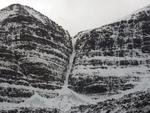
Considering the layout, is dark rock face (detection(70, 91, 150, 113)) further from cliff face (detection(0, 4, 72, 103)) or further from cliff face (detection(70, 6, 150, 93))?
cliff face (detection(0, 4, 72, 103))

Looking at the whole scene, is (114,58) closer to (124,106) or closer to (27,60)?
(27,60)

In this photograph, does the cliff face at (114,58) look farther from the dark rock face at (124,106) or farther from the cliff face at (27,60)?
the dark rock face at (124,106)

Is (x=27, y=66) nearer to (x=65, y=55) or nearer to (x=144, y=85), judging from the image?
(x=65, y=55)

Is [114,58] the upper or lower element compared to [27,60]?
upper

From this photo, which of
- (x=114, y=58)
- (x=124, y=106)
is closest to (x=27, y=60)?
(x=114, y=58)

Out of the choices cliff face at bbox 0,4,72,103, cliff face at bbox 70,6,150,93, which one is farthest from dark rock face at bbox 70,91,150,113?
cliff face at bbox 0,4,72,103

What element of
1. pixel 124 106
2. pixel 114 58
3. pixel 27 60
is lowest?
pixel 124 106

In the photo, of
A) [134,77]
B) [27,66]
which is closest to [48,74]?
[27,66]
